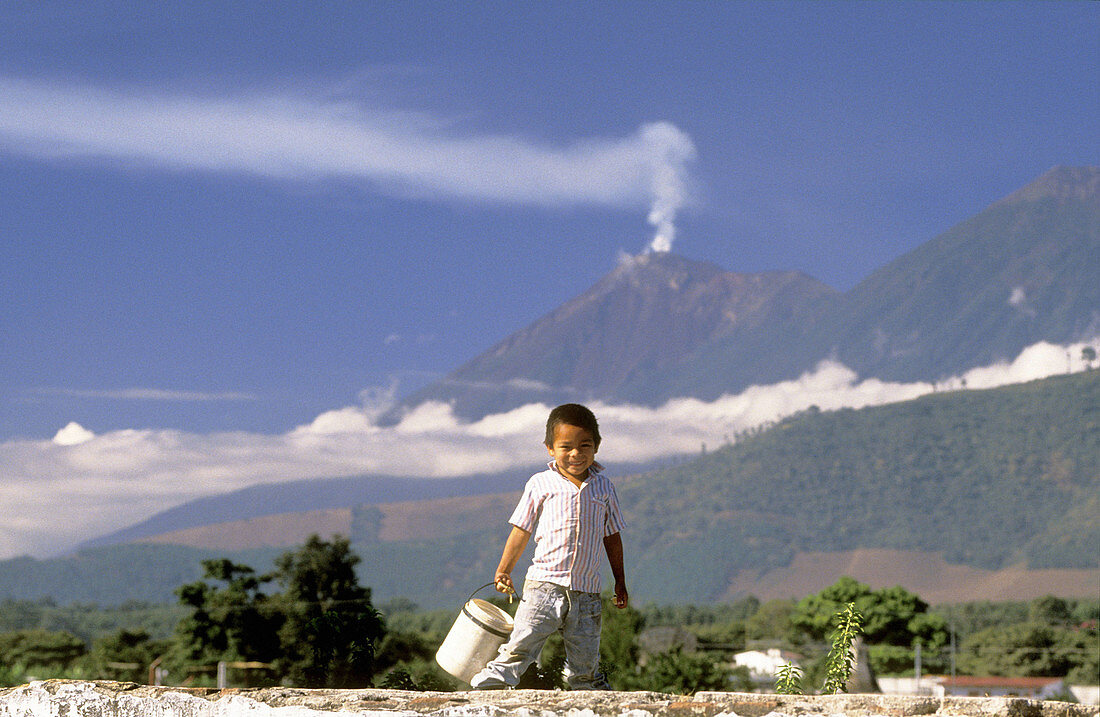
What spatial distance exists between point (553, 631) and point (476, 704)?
2311mm

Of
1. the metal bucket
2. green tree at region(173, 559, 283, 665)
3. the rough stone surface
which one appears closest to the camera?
the rough stone surface

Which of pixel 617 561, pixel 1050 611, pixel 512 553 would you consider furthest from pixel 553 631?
pixel 1050 611

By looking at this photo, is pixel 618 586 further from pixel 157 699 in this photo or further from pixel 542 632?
pixel 157 699

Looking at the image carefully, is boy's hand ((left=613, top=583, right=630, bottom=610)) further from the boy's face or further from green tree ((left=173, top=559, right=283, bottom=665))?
green tree ((left=173, top=559, right=283, bottom=665))

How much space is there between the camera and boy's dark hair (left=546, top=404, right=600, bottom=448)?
758 cm

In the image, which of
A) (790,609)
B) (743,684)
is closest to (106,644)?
(743,684)

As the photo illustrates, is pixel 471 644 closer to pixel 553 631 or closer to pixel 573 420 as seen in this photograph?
pixel 553 631

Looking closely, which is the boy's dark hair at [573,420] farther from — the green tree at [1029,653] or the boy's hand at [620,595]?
the green tree at [1029,653]

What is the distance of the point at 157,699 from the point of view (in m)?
5.41

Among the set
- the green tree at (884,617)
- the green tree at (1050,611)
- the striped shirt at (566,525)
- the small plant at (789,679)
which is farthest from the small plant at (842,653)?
the green tree at (1050,611)

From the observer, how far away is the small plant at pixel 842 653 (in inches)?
269

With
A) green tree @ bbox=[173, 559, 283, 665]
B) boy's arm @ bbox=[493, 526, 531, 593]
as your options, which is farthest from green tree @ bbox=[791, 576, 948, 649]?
boy's arm @ bbox=[493, 526, 531, 593]

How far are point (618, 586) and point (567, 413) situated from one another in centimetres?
104

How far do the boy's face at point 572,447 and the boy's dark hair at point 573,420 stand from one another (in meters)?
0.02
